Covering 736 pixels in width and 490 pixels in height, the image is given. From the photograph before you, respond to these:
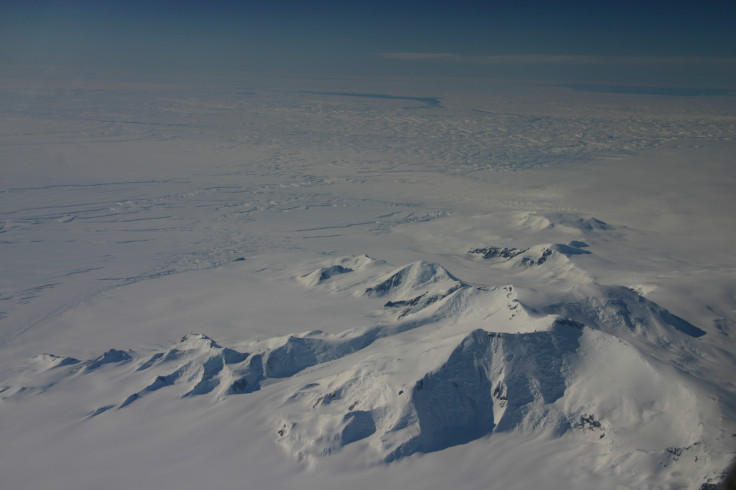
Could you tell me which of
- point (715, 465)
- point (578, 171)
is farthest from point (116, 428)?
point (578, 171)

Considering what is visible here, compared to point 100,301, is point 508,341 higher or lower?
higher

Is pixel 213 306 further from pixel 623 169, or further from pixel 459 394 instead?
pixel 623 169

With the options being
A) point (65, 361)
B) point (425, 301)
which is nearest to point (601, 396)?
point (425, 301)

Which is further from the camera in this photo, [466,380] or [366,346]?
[366,346]

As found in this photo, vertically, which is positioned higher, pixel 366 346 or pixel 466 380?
pixel 466 380

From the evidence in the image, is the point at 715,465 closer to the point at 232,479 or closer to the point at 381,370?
the point at 381,370

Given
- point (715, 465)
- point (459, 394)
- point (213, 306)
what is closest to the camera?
point (715, 465)

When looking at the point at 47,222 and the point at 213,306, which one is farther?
the point at 47,222

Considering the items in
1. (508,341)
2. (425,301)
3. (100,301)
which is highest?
(508,341)

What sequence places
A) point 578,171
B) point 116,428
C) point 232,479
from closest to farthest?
point 232,479 < point 116,428 < point 578,171
